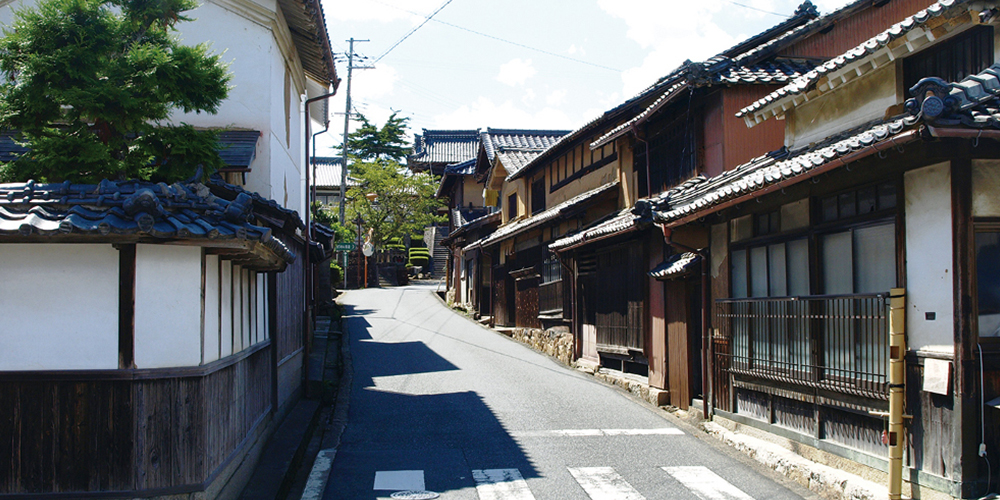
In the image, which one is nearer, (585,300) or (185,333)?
(185,333)

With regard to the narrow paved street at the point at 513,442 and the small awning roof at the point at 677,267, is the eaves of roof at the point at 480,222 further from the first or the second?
the small awning roof at the point at 677,267

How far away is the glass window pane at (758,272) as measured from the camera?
11.1 m

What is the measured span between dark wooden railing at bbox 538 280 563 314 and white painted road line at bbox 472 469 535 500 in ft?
42.3

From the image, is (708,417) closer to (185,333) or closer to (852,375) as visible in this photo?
(852,375)

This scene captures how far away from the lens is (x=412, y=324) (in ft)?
97.7

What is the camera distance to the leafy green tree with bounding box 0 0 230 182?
25.7 feet

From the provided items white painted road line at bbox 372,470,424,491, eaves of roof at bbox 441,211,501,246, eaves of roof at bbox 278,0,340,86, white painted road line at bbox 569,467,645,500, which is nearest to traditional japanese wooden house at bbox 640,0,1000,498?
white painted road line at bbox 569,467,645,500

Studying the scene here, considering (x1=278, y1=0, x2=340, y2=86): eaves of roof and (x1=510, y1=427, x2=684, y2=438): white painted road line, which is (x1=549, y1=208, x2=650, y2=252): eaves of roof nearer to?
(x1=510, y1=427, x2=684, y2=438): white painted road line

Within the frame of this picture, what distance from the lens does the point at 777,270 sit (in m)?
10.7

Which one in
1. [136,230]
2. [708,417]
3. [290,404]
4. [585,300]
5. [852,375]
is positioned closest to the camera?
[136,230]

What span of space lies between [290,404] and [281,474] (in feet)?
17.1

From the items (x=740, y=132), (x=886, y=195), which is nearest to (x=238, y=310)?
(x=886, y=195)

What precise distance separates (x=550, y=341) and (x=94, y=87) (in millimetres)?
17337

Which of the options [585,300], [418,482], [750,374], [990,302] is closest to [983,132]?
[990,302]
